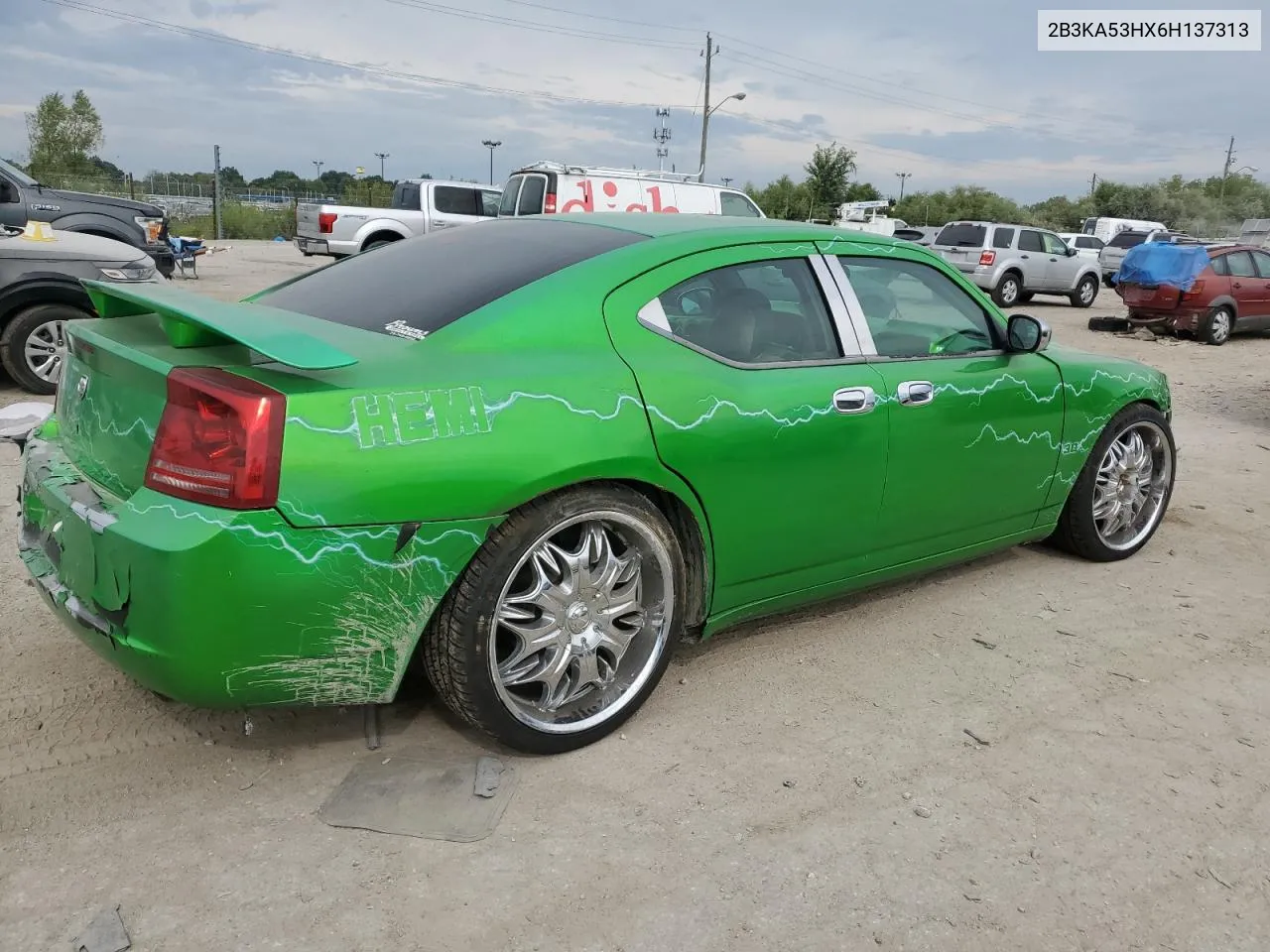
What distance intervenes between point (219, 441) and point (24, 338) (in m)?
5.93

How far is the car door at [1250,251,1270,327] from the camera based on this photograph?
15713 mm

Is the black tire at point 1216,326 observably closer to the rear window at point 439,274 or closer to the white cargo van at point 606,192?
the white cargo van at point 606,192

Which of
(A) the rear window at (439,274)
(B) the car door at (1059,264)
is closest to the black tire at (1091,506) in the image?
(A) the rear window at (439,274)

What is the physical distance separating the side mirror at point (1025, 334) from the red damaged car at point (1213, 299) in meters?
13.1

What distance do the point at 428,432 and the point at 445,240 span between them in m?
1.36

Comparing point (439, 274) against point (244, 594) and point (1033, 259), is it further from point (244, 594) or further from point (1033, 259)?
point (1033, 259)

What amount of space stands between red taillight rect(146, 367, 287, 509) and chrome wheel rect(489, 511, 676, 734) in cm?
70

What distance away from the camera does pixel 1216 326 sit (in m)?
15.2

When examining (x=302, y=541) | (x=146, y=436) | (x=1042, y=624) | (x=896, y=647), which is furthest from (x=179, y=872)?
(x=1042, y=624)

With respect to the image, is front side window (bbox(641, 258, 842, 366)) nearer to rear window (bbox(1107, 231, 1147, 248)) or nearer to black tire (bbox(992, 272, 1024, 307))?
black tire (bbox(992, 272, 1024, 307))

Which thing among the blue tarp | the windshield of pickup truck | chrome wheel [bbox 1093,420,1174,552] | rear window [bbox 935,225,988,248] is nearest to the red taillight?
chrome wheel [bbox 1093,420,1174,552]

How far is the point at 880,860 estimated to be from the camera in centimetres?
245

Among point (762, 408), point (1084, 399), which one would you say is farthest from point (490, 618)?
point (1084, 399)

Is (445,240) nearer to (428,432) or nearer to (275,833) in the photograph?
(428,432)
